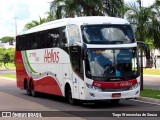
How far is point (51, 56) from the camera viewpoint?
22.6m

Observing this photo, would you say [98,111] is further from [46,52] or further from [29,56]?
[29,56]

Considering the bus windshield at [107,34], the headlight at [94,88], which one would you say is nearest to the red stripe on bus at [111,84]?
the headlight at [94,88]

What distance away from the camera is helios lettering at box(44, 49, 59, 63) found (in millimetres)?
21839

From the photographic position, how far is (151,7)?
25.8 m

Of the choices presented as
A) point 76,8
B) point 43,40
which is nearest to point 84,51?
point 43,40

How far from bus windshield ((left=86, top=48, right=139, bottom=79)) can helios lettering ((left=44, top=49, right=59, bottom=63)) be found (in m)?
3.60

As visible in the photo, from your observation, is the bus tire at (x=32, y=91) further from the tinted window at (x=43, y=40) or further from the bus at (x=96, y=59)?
the bus at (x=96, y=59)

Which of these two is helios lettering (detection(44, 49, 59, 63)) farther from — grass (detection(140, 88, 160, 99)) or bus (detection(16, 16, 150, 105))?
grass (detection(140, 88, 160, 99))

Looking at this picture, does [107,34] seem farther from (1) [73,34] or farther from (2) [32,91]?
(2) [32,91]

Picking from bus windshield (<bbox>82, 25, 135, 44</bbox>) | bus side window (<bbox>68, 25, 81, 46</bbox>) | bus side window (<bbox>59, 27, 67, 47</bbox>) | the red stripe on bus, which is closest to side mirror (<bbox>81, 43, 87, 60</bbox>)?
bus windshield (<bbox>82, 25, 135, 44</bbox>)

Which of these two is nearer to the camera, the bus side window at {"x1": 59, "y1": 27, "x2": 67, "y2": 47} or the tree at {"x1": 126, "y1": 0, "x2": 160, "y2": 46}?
the bus side window at {"x1": 59, "y1": 27, "x2": 67, "y2": 47}

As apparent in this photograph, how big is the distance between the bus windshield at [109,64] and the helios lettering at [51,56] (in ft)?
11.8

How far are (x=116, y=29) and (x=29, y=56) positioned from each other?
29.1ft

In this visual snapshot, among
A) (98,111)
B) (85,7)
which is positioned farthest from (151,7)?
Answer: (98,111)
